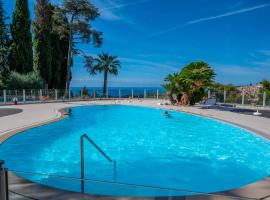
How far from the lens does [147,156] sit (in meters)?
8.28

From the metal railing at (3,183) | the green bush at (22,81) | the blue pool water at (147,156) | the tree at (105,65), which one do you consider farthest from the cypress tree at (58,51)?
the metal railing at (3,183)

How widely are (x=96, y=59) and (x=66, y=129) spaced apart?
22.9 metres

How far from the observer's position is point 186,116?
15828mm

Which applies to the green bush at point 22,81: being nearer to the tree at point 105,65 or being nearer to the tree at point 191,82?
the tree at point 105,65

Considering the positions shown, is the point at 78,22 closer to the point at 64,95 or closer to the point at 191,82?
the point at 64,95

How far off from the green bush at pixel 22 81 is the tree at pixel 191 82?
547 inches

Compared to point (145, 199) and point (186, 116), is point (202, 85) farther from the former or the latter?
point (145, 199)

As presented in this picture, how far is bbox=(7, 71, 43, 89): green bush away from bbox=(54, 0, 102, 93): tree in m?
4.76

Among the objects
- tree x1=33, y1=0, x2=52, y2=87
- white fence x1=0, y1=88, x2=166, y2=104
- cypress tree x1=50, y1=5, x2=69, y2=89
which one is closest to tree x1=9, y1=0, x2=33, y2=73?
tree x1=33, y1=0, x2=52, y2=87

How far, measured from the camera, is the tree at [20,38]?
2817cm

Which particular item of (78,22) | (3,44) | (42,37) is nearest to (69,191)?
(42,37)

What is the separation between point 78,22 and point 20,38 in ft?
21.4

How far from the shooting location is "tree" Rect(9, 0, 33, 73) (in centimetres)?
2817

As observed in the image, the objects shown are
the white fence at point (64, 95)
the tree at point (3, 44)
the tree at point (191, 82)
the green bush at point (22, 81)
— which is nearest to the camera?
the tree at point (191, 82)
